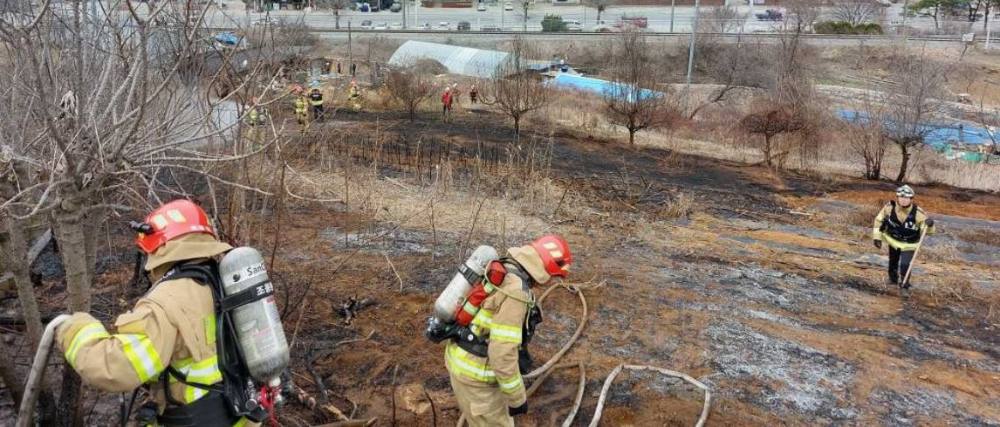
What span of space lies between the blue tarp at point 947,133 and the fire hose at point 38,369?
59.2ft

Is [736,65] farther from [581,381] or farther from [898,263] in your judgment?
[581,381]

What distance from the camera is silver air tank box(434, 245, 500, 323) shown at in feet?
12.7

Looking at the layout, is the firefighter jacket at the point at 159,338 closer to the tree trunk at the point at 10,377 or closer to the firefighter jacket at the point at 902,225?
the tree trunk at the point at 10,377

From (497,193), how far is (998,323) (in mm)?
7728

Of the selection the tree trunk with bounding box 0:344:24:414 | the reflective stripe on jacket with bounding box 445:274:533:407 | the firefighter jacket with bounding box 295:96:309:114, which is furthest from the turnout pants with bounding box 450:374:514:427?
the firefighter jacket with bounding box 295:96:309:114

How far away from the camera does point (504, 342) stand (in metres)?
3.72

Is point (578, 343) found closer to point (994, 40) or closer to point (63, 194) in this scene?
point (63, 194)

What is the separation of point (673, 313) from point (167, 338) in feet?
18.5

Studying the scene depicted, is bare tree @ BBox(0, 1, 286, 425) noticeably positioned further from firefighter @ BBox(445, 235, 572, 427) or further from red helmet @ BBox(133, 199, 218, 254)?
firefighter @ BBox(445, 235, 572, 427)

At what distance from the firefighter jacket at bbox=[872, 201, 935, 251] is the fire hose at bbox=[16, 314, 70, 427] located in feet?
29.0

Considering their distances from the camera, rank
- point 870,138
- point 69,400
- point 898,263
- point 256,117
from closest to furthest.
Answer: point 69,400, point 256,117, point 898,263, point 870,138

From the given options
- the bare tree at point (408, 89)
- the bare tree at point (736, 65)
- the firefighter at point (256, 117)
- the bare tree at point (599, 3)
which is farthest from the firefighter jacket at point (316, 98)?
the bare tree at point (599, 3)

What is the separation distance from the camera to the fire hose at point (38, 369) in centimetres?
266

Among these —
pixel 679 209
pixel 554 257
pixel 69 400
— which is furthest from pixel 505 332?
pixel 679 209
